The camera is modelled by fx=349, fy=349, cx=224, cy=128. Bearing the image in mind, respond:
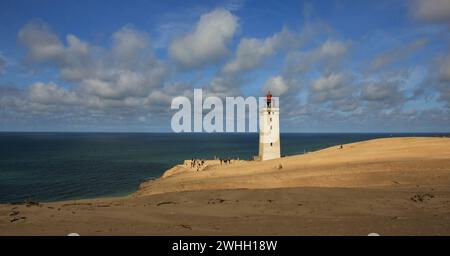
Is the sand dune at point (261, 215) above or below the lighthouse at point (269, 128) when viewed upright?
below

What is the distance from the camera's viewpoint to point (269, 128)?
5434cm

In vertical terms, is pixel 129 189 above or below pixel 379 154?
below

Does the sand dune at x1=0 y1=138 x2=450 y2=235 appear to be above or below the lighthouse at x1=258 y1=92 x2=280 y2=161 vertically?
below

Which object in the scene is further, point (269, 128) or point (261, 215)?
point (269, 128)

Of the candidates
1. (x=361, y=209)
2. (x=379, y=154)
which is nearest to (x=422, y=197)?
(x=361, y=209)

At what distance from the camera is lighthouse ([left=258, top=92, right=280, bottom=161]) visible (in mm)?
53969

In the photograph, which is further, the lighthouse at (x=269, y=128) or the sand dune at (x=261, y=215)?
the lighthouse at (x=269, y=128)

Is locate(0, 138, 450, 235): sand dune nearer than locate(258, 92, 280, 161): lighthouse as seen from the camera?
Yes

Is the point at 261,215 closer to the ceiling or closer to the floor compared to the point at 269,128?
closer to the floor

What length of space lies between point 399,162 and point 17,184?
49.8 metres

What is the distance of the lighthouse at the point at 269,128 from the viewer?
54.0m
